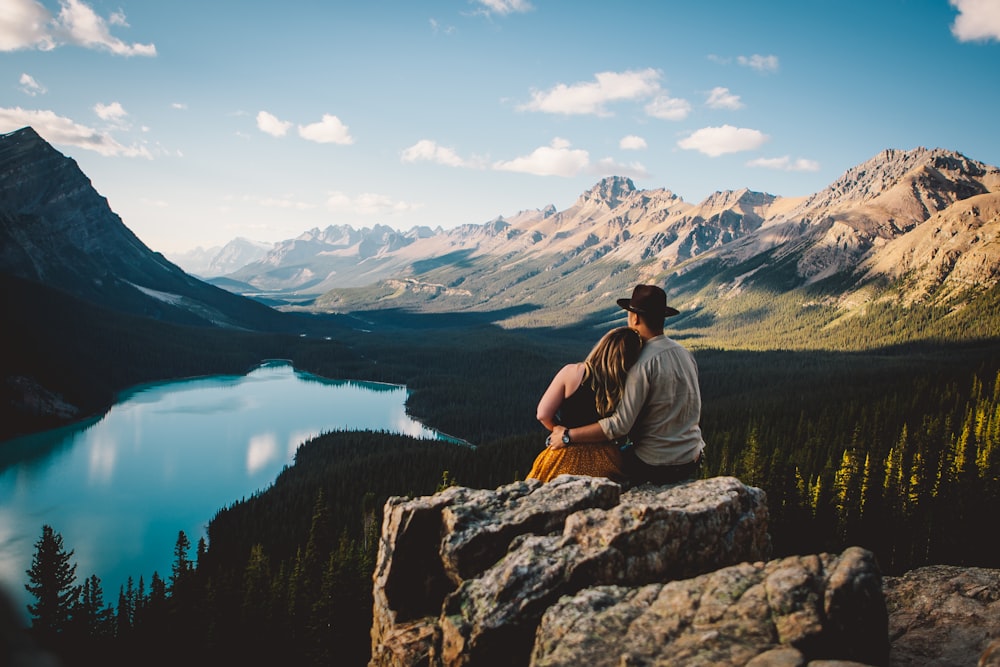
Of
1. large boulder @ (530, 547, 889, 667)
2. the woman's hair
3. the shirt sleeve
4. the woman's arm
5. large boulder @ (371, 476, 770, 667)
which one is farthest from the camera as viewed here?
the woman's arm

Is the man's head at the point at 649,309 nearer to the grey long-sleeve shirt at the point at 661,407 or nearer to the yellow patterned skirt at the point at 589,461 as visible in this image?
the grey long-sleeve shirt at the point at 661,407

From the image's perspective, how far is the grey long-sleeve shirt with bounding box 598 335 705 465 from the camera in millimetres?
9750

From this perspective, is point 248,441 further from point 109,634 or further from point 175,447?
point 109,634

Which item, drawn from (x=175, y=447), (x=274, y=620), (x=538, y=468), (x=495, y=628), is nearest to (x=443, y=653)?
(x=495, y=628)

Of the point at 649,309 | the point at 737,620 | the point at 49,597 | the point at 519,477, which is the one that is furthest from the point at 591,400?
the point at 519,477

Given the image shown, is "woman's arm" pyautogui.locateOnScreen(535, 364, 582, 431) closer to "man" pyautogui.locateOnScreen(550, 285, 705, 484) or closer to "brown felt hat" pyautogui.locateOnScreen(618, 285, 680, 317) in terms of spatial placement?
"man" pyautogui.locateOnScreen(550, 285, 705, 484)

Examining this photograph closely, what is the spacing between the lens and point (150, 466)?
100m

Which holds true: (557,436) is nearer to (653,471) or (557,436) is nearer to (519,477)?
(653,471)

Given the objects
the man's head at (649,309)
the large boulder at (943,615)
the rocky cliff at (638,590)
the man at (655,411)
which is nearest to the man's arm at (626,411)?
the man at (655,411)

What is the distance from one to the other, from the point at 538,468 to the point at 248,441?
121720 millimetres

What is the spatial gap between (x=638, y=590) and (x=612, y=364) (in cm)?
361

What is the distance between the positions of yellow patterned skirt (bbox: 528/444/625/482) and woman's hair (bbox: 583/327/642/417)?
1101 millimetres

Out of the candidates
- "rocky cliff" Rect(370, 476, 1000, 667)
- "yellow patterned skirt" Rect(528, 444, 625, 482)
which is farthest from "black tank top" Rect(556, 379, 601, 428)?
"rocky cliff" Rect(370, 476, 1000, 667)

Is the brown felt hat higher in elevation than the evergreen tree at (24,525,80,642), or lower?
higher
